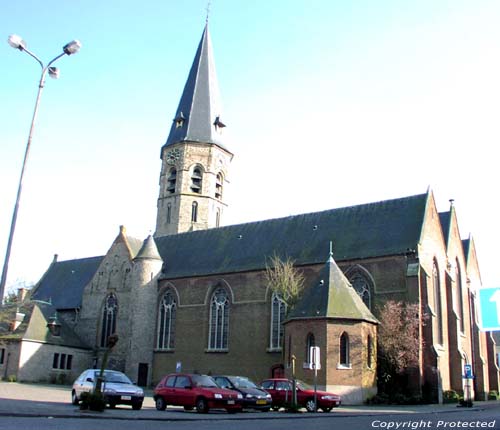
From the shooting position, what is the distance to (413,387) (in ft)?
104

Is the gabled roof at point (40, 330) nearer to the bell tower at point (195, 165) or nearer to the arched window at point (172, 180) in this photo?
the bell tower at point (195, 165)

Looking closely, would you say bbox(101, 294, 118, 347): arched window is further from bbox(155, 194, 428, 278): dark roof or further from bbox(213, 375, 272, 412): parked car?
bbox(213, 375, 272, 412): parked car

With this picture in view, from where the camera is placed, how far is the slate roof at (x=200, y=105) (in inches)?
2197

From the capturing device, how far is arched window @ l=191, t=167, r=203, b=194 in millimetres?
54500

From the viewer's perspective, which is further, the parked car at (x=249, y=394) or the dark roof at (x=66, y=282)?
the dark roof at (x=66, y=282)

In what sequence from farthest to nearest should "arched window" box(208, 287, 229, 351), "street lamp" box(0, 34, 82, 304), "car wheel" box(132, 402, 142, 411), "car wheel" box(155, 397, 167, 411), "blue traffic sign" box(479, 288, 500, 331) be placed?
"arched window" box(208, 287, 229, 351) < "car wheel" box(155, 397, 167, 411) < "car wheel" box(132, 402, 142, 411) < "street lamp" box(0, 34, 82, 304) < "blue traffic sign" box(479, 288, 500, 331)

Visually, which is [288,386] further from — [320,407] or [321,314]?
[321,314]

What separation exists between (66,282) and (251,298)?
72.6 feet

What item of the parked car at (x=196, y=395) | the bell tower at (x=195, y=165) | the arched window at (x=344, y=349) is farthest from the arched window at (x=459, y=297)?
the parked car at (x=196, y=395)

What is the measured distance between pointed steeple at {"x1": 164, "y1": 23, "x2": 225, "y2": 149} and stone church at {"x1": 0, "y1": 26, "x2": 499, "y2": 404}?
47 centimetres

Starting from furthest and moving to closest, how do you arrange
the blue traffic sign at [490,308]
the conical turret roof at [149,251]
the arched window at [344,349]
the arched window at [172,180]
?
the arched window at [172,180], the conical turret roof at [149,251], the arched window at [344,349], the blue traffic sign at [490,308]

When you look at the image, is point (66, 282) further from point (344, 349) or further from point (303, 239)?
point (344, 349)

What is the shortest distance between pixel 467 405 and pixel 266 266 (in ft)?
49.7

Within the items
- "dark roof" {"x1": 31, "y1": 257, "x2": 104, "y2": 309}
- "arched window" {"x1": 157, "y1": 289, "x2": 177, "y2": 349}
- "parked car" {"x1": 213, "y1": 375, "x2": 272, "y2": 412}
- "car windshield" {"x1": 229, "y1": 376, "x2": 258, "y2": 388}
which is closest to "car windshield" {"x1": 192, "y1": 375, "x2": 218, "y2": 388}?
"parked car" {"x1": 213, "y1": 375, "x2": 272, "y2": 412}
